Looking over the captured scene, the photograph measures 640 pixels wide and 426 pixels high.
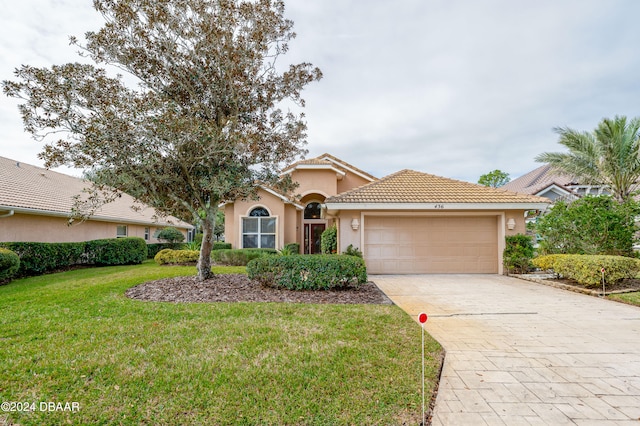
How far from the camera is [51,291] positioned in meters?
8.66

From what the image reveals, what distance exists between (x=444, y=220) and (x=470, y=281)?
115 inches

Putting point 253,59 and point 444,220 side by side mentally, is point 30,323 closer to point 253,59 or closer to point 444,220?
point 253,59

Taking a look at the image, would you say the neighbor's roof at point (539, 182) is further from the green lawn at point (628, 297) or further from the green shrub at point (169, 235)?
the green shrub at point (169, 235)

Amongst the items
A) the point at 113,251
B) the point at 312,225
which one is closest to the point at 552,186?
the point at 312,225

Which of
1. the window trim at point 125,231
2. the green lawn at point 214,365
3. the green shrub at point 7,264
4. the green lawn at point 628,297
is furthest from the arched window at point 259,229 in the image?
the green lawn at point 628,297

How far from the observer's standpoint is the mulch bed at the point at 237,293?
7586mm

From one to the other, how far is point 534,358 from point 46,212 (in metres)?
18.0

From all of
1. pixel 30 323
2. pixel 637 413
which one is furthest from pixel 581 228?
pixel 30 323

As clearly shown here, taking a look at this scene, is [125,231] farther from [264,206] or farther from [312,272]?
[312,272]

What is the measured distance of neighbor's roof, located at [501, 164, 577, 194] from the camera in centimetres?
2273

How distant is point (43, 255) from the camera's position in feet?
40.6

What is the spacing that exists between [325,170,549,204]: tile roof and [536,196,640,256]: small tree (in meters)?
1.17

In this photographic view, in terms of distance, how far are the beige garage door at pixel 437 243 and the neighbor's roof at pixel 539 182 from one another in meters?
13.3

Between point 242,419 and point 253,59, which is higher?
point 253,59
